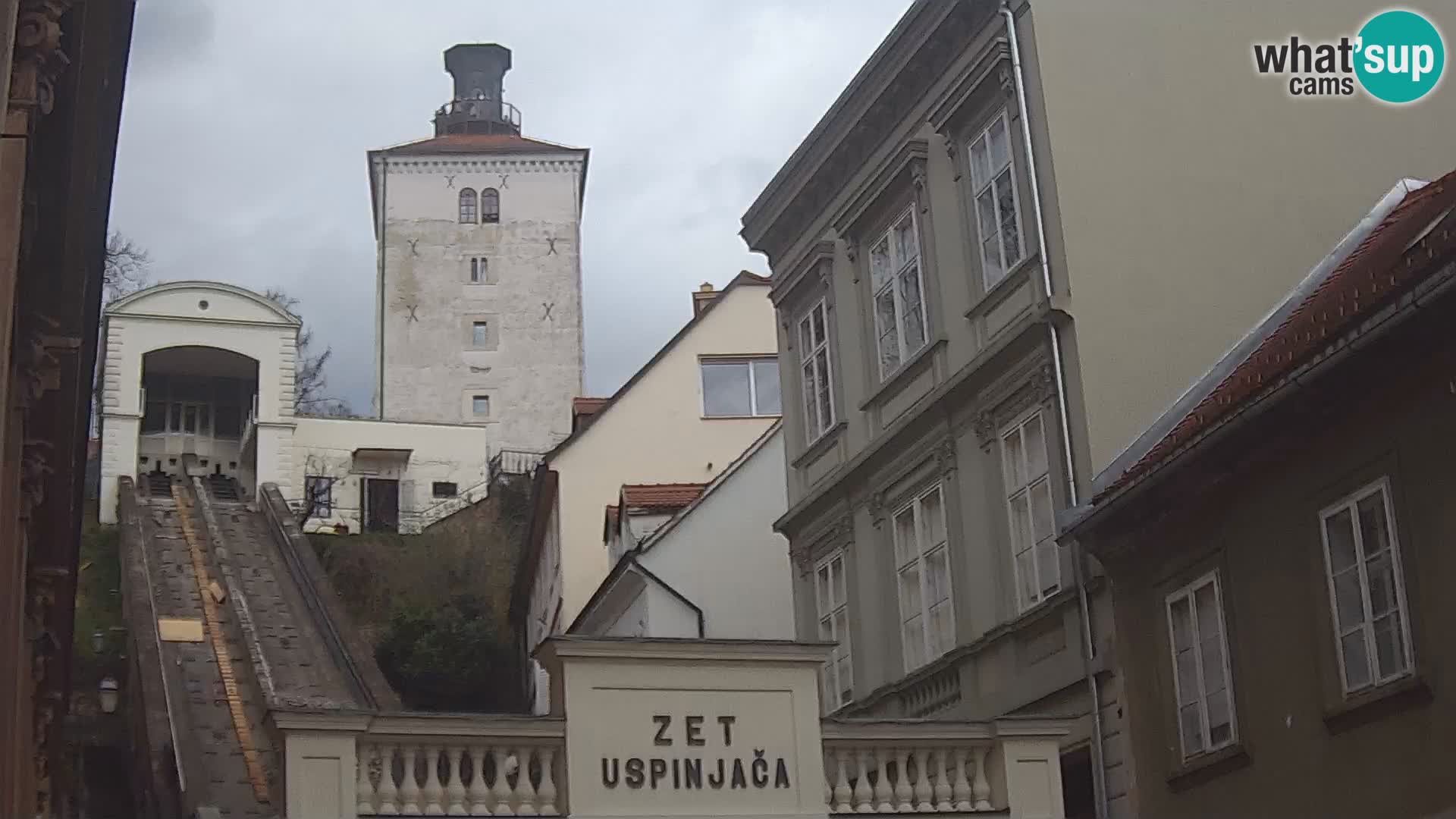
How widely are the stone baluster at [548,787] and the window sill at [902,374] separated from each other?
8.20 m

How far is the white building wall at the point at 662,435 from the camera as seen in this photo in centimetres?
3825

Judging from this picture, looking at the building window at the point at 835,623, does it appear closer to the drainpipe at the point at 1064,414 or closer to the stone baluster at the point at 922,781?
the drainpipe at the point at 1064,414

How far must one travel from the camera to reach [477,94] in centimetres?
9944

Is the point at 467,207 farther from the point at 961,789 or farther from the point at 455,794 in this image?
the point at 455,794

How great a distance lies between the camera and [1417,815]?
44.4ft

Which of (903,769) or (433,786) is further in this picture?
(903,769)

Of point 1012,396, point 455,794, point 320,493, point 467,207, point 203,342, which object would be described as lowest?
point 455,794

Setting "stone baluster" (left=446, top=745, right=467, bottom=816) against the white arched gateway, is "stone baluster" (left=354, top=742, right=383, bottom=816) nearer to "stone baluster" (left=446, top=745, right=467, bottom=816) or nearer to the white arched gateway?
"stone baluster" (left=446, top=745, right=467, bottom=816)

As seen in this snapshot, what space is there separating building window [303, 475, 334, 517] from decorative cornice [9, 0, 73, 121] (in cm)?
5124

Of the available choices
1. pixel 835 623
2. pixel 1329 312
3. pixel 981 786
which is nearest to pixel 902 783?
pixel 981 786

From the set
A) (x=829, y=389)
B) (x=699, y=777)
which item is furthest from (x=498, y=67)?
(x=699, y=777)

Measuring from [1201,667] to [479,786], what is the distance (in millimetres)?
6236

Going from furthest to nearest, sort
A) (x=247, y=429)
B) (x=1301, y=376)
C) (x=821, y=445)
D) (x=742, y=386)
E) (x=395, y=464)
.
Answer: (x=395, y=464), (x=247, y=429), (x=742, y=386), (x=821, y=445), (x=1301, y=376)

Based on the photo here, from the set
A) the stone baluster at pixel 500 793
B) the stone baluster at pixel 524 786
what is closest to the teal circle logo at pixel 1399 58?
the stone baluster at pixel 524 786
